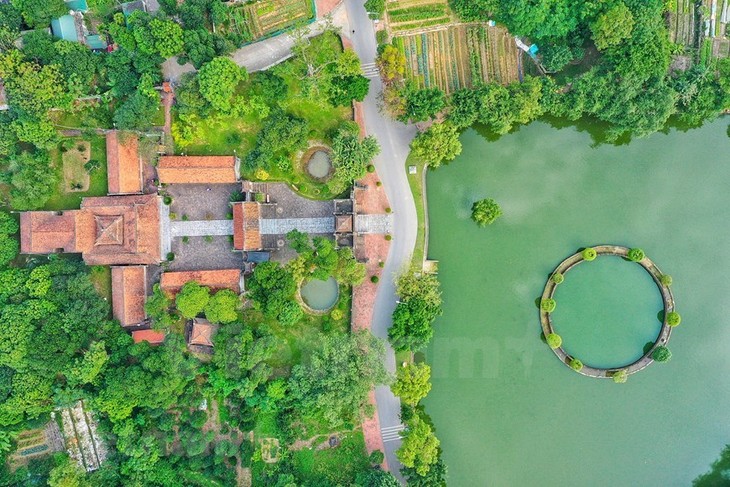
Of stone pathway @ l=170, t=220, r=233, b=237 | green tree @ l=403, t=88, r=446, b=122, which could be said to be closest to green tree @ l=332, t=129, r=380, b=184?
green tree @ l=403, t=88, r=446, b=122

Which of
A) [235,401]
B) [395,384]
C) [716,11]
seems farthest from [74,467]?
[716,11]

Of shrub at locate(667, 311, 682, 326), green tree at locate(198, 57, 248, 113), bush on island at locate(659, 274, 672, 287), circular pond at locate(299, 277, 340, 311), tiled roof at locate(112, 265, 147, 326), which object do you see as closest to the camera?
green tree at locate(198, 57, 248, 113)

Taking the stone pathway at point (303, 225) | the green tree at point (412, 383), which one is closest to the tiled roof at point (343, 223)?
the stone pathway at point (303, 225)

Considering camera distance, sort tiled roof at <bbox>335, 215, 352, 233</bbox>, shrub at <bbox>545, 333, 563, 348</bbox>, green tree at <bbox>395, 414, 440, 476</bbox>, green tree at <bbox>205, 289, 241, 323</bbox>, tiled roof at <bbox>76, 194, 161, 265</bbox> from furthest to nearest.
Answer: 1. shrub at <bbox>545, 333, 563, 348</bbox>
2. tiled roof at <bbox>335, 215, 352, 233</bbox>
3. tiled roof at <bbox>76, 194, 161, 265</bbox>
4. green tree at <bbox>205, 289, 241, 323</bbox>
5. green tree at <bbox>395, 414, 440, 476</bbox>

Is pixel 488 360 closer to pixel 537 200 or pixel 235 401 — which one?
pixel 537 200

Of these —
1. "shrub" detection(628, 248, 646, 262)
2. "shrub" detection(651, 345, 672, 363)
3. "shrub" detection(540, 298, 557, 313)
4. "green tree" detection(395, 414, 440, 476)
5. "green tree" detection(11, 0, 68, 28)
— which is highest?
"green tree" detection(11, 0, 68, 28)

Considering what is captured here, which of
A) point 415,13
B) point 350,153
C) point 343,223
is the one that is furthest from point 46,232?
point 415,13

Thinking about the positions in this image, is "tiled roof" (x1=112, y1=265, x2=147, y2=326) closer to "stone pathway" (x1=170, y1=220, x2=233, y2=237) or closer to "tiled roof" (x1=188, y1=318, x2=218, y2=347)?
"stone pathway" (x1=170, y1=220, x2=233, y2=237)
